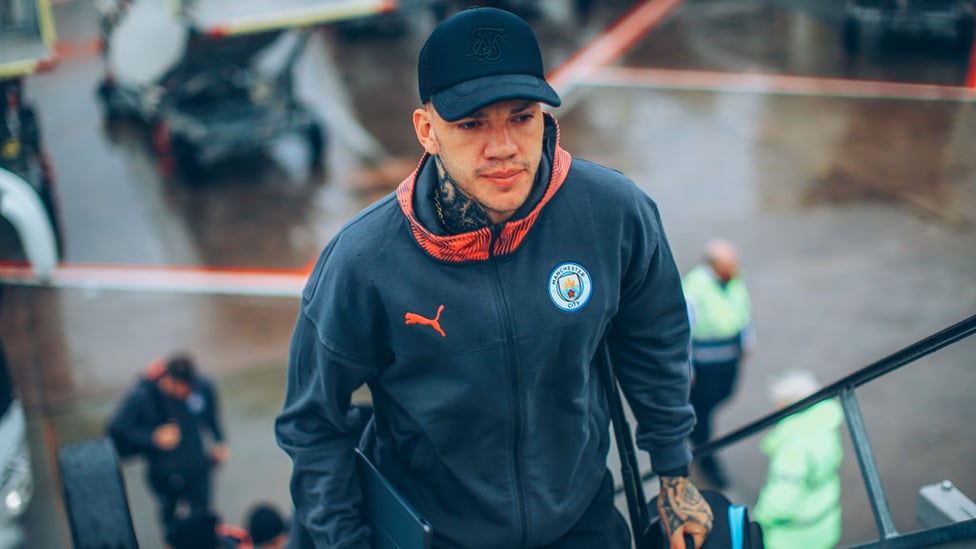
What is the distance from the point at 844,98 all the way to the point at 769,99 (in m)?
1.03

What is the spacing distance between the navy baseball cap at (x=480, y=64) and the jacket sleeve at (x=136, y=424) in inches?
183

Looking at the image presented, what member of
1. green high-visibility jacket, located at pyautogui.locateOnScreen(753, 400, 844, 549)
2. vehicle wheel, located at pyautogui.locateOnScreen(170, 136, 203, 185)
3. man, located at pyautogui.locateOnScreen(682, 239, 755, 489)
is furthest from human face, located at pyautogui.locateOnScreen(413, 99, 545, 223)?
vehicle wheel, located at pyautogui.locateOnScreen(170, 136, 203, 185)

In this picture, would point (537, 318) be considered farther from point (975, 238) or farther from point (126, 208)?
point (126, 208)

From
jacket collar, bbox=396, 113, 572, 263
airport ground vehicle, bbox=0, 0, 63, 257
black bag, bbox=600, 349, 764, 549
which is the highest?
airport ground vehicle, bbox=0, 0, 63, 257

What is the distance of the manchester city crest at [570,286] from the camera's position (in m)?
2.34

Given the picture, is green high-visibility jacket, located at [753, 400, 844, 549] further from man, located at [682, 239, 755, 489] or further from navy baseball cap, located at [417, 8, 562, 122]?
navy baseball cap, located at [417, 8, 562, 122]

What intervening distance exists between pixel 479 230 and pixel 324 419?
0.65 metres

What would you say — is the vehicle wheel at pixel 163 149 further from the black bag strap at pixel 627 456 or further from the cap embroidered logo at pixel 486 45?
the cap embroidered logo at pixel 486 45

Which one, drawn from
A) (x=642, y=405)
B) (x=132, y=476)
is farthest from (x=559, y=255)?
(x=132, y=476)

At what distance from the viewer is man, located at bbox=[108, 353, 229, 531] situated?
245 inches

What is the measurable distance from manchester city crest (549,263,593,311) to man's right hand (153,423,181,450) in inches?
179

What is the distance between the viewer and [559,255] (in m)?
2.37

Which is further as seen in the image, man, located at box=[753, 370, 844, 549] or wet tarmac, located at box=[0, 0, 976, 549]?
wet tarmac, located at box=[0, 0, 976, 549]

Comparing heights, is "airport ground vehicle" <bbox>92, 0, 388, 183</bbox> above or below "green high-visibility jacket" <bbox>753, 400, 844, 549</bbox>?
above
